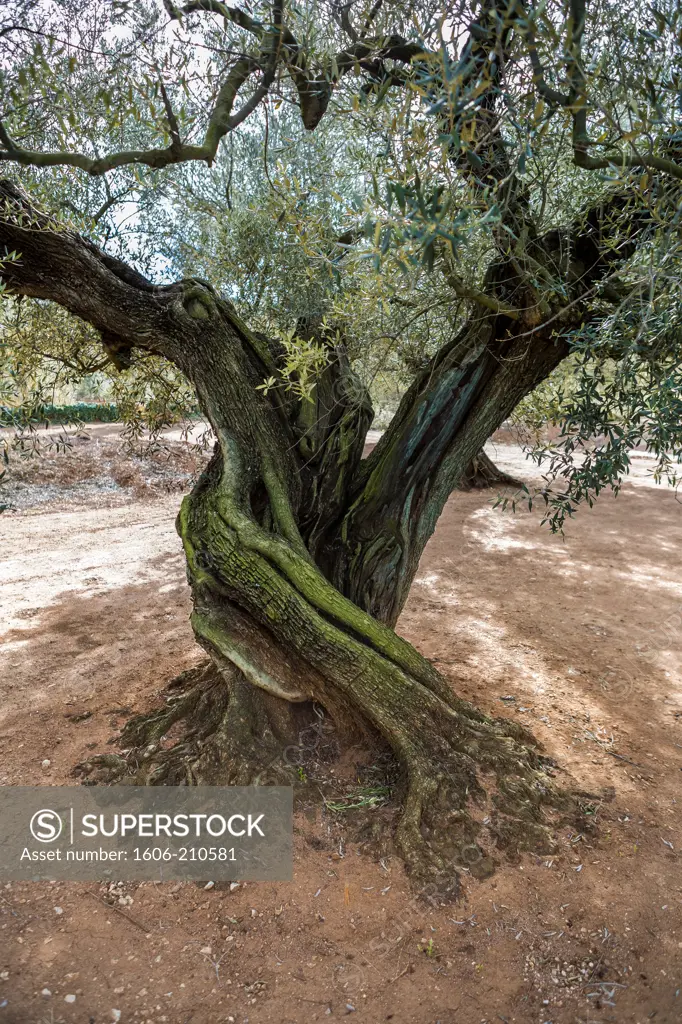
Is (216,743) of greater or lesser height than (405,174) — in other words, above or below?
below

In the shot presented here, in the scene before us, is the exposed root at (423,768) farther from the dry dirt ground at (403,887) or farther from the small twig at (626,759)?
the small twig at (626,759)

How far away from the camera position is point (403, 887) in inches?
157

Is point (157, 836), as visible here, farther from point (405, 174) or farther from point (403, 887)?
Result: point (405, 174)

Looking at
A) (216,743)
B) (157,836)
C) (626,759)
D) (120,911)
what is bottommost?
(120,911)

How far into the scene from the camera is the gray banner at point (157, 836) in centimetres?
422

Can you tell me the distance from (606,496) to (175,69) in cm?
1518

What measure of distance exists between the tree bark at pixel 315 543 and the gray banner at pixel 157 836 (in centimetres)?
17

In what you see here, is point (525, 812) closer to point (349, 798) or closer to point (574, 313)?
point (349, 798)

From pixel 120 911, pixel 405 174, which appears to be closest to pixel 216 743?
pixel 120 911

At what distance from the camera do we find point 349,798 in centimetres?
457

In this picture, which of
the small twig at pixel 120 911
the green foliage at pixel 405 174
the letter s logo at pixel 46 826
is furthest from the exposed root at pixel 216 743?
the green foliage at pixel 405 174

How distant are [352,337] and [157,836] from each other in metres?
3.98

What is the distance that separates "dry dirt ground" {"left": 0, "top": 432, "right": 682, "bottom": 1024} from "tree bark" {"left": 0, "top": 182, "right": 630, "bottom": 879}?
1.41 ft

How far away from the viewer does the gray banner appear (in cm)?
422
